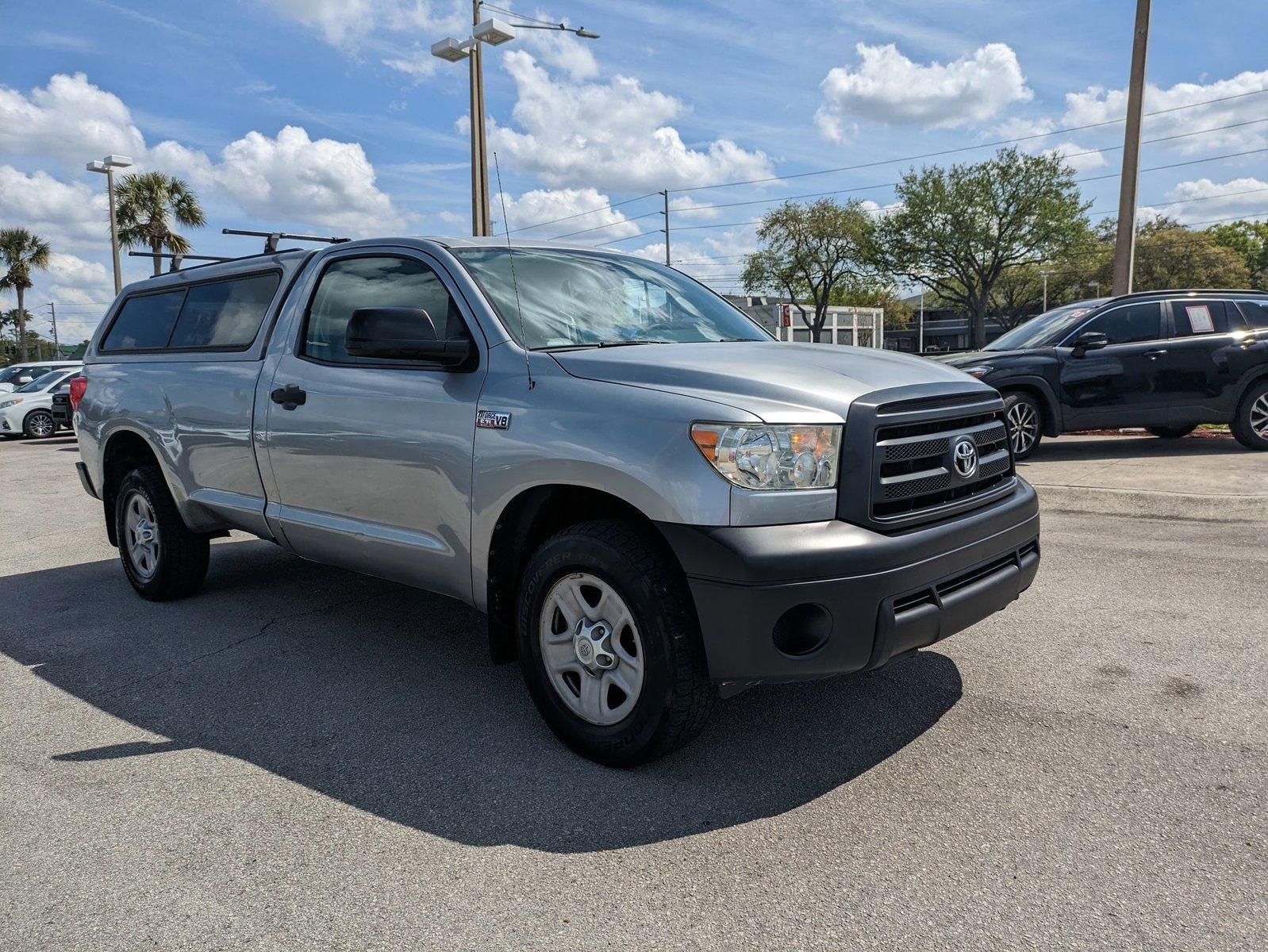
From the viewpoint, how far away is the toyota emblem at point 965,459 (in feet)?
10.8

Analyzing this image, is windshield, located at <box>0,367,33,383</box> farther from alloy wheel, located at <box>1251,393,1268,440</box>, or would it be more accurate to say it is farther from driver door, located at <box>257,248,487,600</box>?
alloy wheel, located at <box>1251,393,1268,440</box>

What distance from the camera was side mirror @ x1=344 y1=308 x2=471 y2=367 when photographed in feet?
11.7

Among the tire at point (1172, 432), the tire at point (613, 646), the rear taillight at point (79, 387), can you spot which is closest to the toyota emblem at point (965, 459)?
the tire at point (613, 646)

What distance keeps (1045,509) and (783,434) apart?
5520 mm

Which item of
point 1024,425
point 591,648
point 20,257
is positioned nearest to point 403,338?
point 591,648

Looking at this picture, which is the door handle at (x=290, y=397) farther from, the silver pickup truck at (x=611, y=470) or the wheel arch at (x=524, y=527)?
the wheel arch at (x=524, y=527)

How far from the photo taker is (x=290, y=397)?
176 inches

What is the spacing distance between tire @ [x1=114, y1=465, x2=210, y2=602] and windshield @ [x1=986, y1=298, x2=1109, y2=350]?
848cm

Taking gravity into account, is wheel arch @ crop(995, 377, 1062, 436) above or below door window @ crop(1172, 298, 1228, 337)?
below

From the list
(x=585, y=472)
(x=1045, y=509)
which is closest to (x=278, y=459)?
(x=585, y=472)

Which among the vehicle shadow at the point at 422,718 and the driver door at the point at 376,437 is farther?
the driver door at the point at 376,437

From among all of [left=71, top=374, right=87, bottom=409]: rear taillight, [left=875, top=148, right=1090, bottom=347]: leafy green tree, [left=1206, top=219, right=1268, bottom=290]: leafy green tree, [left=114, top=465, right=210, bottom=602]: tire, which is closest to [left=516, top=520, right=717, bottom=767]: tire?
[left=114, top=465, right=210, bottom=602]: tire

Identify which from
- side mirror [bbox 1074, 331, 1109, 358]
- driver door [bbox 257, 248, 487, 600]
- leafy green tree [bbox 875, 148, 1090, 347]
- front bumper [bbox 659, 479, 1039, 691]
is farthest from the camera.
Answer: leafy green tree [bbox 875, 148, 1090, 347]

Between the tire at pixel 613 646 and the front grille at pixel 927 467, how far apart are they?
0.72 m
